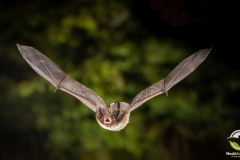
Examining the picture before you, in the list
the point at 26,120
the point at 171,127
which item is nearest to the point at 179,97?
the point at 171,127

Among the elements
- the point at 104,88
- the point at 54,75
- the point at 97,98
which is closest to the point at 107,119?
the point at 97,98

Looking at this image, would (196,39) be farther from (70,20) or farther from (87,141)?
(87,141)

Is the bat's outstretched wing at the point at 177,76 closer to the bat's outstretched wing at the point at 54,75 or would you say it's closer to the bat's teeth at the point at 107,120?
the bat's teeth at the point at 107,120

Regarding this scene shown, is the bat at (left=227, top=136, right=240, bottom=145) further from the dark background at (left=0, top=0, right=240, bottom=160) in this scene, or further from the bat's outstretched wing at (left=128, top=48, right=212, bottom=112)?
the bat's outstretched wing at (left=128, top=48, right=212, bottom=112)

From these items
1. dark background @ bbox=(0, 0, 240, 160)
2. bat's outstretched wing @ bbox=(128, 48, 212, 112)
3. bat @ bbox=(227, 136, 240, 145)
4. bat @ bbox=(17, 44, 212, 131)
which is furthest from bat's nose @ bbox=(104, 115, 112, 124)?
bat @ bbox=(227, 136, 240, 145)

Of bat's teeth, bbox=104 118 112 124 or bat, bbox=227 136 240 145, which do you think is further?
bat, bbox=227 136 240 145

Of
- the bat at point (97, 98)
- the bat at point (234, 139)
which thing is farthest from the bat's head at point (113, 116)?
the bat at point (234, 139)

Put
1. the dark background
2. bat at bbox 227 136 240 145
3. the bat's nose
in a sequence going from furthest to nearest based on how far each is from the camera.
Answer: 1. the dark background
2. bat at bbox 227 136 240 145
3. the bat's nose
